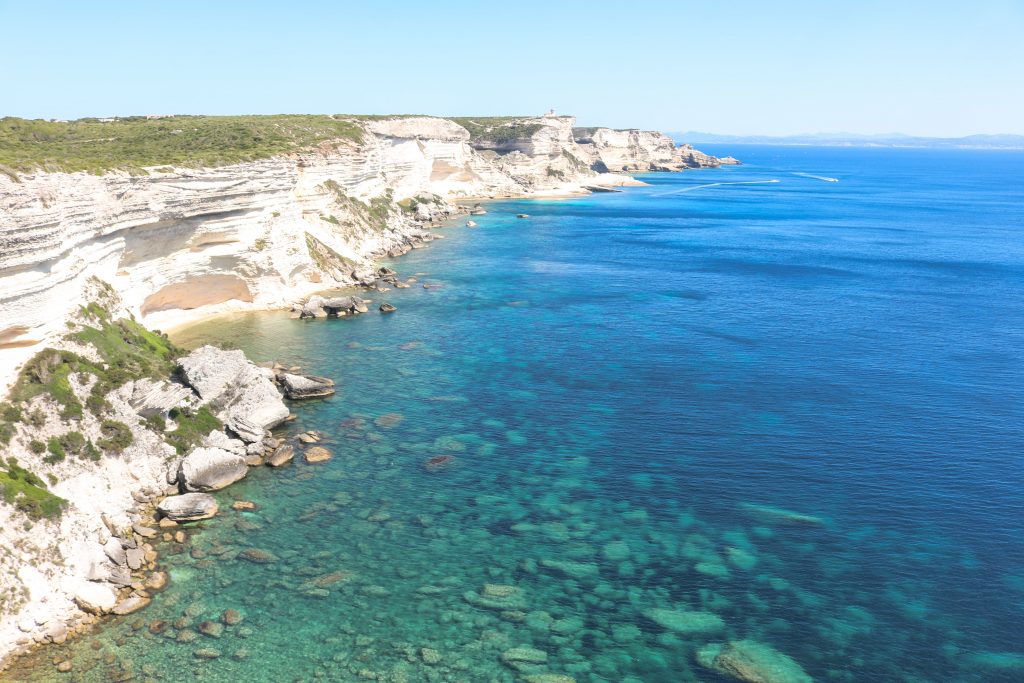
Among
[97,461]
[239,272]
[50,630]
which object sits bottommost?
[50,630]

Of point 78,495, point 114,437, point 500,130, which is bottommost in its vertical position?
point 78,495

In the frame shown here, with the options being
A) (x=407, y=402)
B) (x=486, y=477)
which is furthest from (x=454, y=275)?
(x=486, y=477)

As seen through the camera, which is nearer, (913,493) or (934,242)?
(913,493)

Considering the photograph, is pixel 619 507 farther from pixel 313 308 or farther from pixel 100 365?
pixel 313 308

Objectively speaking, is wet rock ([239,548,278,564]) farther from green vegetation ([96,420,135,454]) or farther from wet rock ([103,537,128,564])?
green vegetation ([96,420,135,454])

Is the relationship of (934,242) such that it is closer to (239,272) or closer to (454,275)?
(454,275)

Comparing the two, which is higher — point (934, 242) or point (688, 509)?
point (934, 242)

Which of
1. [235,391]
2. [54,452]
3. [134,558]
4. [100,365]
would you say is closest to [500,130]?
[235,391]
